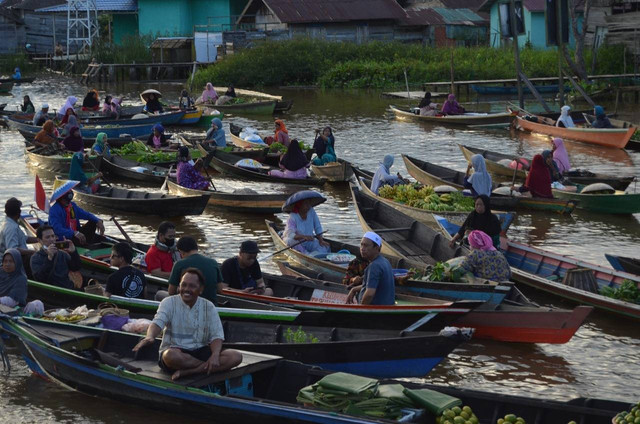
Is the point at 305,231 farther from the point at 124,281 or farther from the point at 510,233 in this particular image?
the point at 510,233

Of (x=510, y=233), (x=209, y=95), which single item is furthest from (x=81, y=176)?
(x=209, y=95)

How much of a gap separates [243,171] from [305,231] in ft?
25.5

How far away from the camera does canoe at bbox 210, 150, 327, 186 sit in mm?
19828

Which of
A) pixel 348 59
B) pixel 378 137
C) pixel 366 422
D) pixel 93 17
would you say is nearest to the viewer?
pixel 366 422

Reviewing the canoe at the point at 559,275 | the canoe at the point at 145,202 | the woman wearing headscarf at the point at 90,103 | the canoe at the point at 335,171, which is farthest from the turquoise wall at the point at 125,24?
the canoe at the point at 559,275

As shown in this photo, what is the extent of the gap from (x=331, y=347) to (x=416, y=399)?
160cm

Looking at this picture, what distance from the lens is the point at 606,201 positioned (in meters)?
17.5

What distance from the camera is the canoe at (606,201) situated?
17289 millimetres

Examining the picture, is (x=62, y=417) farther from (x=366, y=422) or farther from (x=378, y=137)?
(x=378, y=137)

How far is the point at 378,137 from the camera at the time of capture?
28.7m

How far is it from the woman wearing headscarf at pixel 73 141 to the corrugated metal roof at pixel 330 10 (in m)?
25.7

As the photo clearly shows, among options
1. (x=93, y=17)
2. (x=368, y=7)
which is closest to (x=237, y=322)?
(x=368, y=7)

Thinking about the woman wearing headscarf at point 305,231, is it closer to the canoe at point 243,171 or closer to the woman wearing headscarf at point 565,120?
the canoe at point 243,171

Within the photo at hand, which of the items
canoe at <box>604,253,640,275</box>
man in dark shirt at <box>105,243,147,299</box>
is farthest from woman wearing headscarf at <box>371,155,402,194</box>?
man in dark shirt at <box>105,243,147,299</box>
